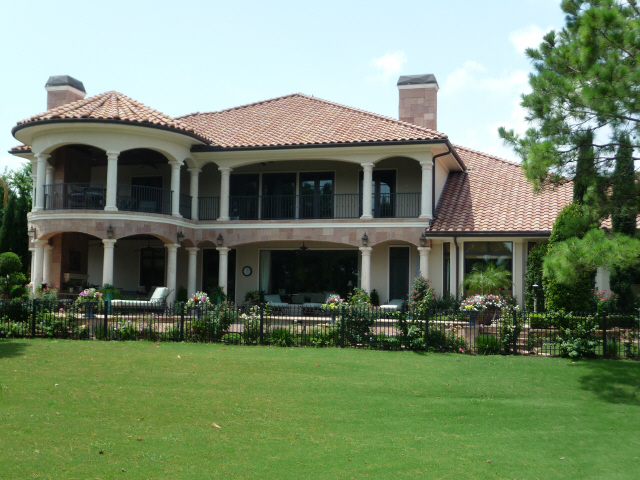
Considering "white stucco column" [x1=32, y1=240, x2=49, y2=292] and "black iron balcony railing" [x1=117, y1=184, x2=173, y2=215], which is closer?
"white stucco column" [x1=32, y1=240, x2=49, y2=292]

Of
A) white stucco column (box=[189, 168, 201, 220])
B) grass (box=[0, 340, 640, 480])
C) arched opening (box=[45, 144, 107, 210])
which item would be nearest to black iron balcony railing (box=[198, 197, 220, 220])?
white stucco column (box=[189, 168, 201, 220])

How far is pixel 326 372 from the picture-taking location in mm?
11852

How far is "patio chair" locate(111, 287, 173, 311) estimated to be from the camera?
58.2 feet

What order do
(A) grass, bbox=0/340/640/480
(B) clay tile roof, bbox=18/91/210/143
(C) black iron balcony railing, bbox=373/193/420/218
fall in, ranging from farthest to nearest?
(C) black iron balcony railing, bbox=373/193/420/218 → (B) clay tile roof, bbox=18/91/210/143 → (A) grass, bbox=0/340/640/480

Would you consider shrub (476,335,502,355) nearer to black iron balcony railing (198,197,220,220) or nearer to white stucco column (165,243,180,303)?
white stucco column (165,243,180,303)

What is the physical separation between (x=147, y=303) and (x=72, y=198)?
519 centimetres

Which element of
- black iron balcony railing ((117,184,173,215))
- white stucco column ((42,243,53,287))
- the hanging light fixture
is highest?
black iron balcony railing ((117,184,173,215))

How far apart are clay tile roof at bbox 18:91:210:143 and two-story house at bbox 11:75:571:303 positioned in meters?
0.08

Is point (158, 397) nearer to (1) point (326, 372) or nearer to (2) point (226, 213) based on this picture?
(1) point (326, 372)

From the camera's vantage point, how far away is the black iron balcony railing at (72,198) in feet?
69.4

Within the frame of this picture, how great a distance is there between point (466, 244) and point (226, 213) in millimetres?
8058

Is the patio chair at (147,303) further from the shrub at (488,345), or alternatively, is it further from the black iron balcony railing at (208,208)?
the shrub at (488,345)

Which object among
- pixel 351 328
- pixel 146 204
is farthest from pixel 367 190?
pixel 146 204

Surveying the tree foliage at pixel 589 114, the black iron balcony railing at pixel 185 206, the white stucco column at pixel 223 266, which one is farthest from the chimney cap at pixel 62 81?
the tree foliage at pixel 589 114
